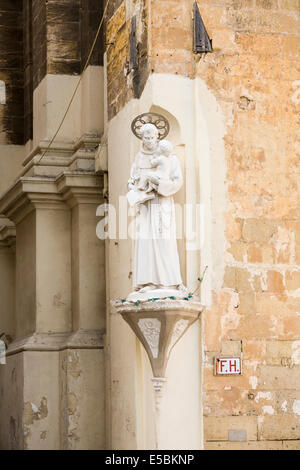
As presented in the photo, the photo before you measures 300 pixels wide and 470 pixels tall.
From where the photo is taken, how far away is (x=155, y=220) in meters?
14.1

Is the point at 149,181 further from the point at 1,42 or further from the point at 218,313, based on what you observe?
the point at 1,42

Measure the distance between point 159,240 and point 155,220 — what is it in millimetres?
221

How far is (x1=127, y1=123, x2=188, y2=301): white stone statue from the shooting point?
46.1ft

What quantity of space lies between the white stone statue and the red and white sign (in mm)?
879

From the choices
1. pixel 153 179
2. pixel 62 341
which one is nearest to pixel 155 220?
pixel 153 179

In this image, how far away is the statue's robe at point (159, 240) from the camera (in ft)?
46.1

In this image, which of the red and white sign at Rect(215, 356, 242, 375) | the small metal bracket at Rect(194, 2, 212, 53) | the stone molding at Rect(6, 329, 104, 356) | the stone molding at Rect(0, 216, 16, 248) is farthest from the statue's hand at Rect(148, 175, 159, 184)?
the stone molding at Rect(0, 216, 16, 248)

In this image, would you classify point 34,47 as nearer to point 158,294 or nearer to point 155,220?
point 155,220

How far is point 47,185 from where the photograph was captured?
659 inches

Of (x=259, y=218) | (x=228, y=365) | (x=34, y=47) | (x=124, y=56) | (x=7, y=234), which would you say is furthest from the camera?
(x=7, y=234)

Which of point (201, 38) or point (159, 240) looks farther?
point (201, 38)

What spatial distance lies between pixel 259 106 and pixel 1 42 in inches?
234

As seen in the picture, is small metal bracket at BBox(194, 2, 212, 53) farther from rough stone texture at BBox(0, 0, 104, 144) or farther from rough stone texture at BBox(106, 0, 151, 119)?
rough stone texture at BBox(0, 0, 104, 144)
